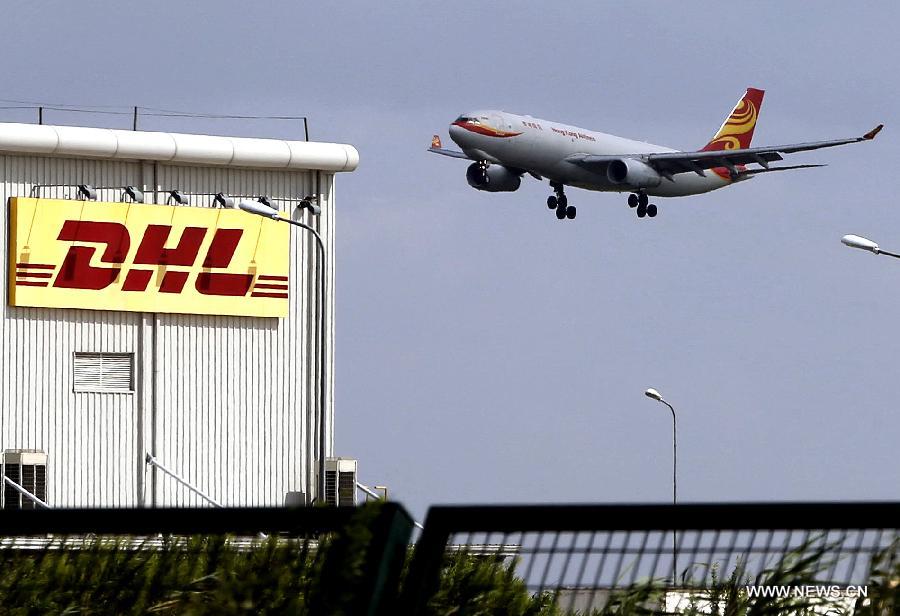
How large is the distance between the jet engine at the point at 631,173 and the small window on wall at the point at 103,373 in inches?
976

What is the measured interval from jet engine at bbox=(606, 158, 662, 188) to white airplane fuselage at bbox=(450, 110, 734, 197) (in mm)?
315

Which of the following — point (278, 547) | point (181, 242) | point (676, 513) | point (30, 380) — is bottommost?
point (30, 380)

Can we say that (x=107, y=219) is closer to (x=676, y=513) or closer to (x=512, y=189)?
(x=512, y=189)

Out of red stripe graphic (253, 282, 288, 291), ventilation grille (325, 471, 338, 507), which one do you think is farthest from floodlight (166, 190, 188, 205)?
ventilation grille (325, 471, 338, 507)

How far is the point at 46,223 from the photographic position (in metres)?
47.5

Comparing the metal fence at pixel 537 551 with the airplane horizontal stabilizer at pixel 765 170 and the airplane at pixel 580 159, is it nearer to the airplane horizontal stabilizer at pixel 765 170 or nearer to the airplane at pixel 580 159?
the airplane at pixel 580 159

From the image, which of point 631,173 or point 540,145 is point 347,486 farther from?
point 631,173

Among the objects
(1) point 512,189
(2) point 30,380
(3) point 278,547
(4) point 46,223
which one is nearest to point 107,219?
(4) point 46,223

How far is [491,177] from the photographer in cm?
6444

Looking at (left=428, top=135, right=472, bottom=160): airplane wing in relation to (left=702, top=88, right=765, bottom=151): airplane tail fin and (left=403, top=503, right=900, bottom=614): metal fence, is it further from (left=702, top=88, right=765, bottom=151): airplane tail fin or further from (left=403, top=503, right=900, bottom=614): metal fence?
(left=403, top=503, right=900, bottom=614): metal fence

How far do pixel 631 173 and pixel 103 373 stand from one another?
26392 mm

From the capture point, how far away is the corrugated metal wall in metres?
46.4

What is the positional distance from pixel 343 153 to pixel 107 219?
6.60m

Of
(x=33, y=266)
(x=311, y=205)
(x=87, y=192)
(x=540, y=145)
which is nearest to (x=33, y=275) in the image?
(x=33, y=266)
